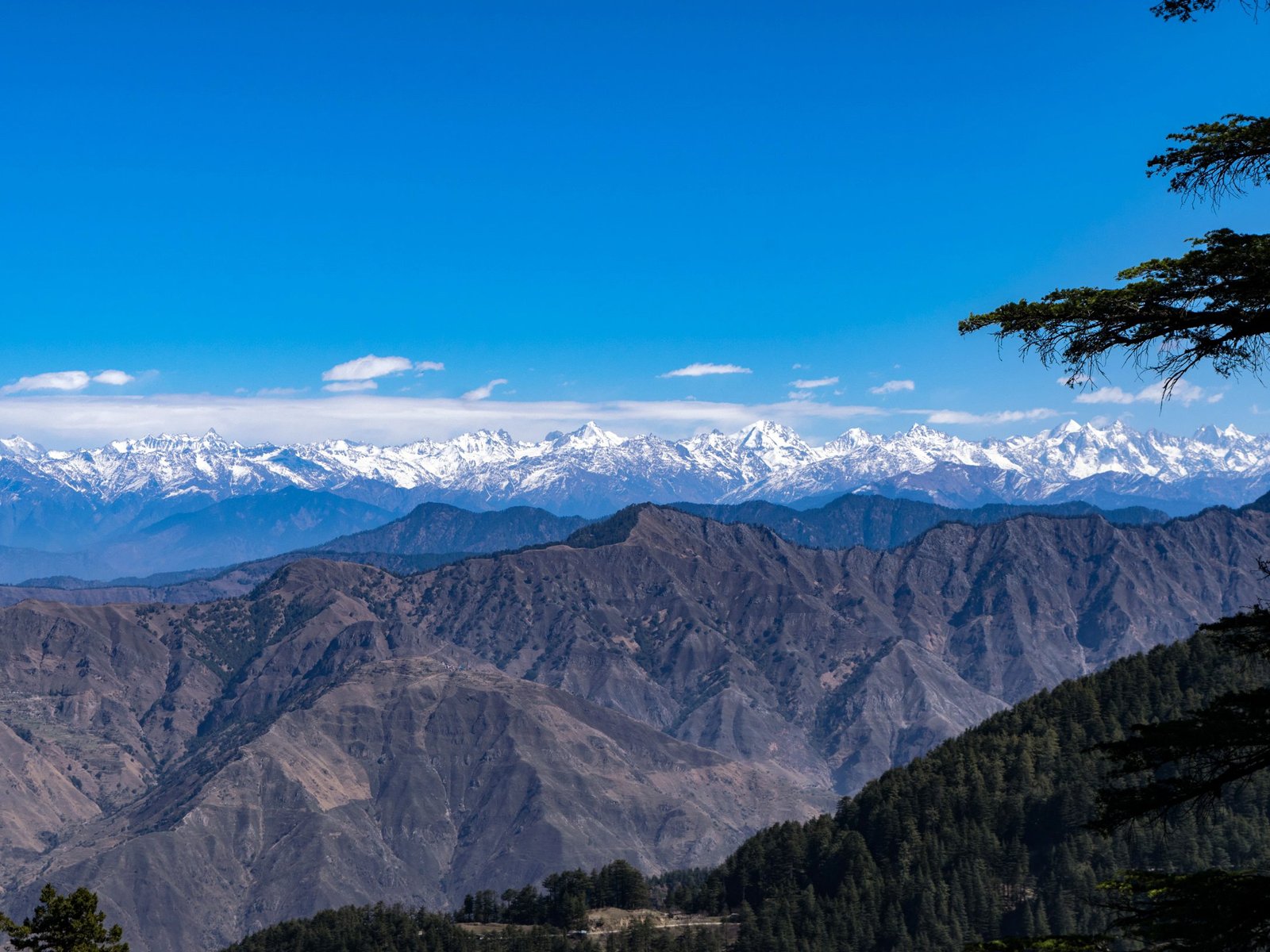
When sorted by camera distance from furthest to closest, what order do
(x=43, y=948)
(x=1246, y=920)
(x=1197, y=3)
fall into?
(x=43, y=948), (x=1197, y=3), (x=1246, y=920)

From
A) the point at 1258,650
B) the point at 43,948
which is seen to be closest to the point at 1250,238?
the point at 1258,650

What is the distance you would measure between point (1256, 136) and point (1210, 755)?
1022cm

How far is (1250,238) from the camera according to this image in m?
20.1

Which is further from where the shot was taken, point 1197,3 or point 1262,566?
point 1197,3

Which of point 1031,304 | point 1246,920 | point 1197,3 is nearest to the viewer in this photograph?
point 1246,920

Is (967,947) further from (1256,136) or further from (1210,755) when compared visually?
(1256,136)

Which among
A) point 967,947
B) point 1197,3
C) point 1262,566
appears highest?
point 1197,3

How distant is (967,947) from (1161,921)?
323 centimetres

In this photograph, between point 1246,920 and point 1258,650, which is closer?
point 1246,920

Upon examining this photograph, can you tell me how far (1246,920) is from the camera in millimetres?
19500

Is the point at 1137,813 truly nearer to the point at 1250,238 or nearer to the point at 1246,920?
the point at 1246,920

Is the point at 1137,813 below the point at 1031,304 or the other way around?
below

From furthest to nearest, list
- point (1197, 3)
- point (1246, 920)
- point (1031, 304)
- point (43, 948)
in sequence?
point (43, 948), point (1197, 3), point (1031, 304), point (1246, 920)

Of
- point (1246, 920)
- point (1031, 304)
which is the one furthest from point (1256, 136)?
point (1246, 920)
